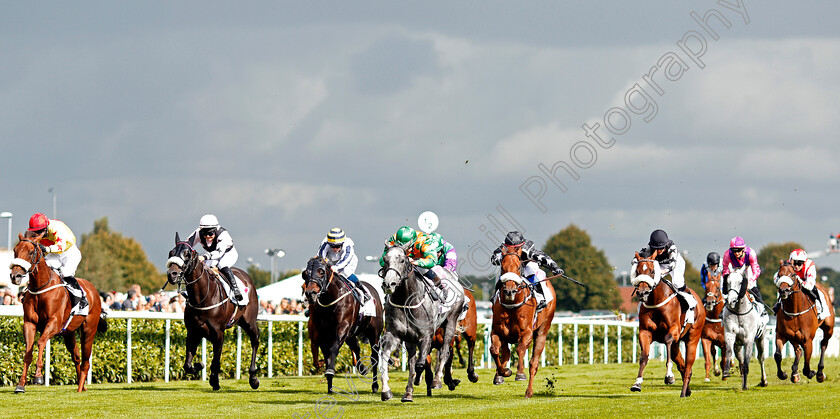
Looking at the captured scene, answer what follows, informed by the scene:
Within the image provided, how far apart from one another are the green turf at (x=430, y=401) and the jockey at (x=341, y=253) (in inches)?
48.6

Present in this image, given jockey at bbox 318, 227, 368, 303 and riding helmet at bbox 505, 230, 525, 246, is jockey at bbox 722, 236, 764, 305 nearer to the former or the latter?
riding helmet at bbox 505, 230, 525, 246

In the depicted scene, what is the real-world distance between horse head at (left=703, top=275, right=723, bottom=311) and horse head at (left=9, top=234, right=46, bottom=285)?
6996 millimetres

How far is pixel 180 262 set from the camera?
36.1 feet

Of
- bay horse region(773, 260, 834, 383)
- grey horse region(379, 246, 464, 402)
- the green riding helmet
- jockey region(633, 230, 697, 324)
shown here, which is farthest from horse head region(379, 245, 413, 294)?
bay horse region(773, 260, 834, 383)

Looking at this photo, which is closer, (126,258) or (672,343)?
(672,343)

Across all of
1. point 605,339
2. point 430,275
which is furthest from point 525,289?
point 605,339

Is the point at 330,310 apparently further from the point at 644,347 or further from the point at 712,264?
the point at 712,264

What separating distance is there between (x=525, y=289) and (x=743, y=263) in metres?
3.43

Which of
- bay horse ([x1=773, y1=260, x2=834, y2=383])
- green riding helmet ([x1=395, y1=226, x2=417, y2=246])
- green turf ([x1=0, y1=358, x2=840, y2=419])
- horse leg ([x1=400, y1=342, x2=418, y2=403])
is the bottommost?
green turf ([x1=0, y1=358, x2=840, y2=419])

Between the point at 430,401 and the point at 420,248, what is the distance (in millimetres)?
1415

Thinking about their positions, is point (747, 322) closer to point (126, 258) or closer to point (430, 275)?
point (430, 275)

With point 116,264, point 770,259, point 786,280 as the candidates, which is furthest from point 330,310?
point 770,259

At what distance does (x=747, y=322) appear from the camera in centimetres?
1284

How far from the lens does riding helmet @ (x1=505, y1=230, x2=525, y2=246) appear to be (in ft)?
38.0
